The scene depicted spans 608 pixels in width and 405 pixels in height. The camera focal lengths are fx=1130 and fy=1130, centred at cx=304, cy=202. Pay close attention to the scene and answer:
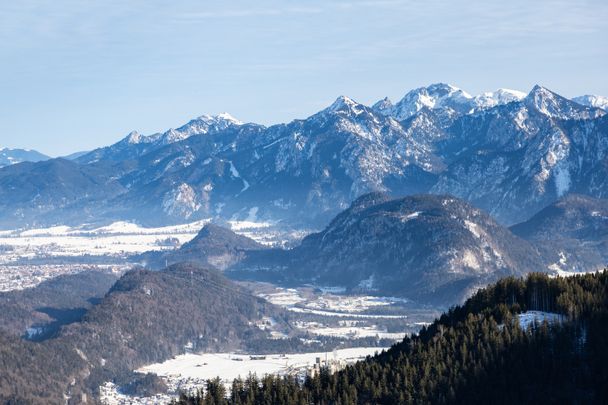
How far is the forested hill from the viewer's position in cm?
14775

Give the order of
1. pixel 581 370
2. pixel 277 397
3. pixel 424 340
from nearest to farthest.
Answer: pixel 581 370
pixel 277 397
pixel 424 340

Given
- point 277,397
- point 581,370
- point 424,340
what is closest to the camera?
point 581,370

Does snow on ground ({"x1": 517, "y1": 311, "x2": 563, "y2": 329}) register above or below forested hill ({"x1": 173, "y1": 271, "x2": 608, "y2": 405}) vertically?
above

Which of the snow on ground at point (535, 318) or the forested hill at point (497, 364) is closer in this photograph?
the forested hill at point (497, 364)

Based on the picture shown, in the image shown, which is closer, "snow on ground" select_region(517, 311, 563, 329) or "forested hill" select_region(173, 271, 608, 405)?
"forested hill" select_region(173, 271, 608, 405)

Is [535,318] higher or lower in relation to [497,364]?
higher

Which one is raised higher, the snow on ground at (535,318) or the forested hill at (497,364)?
the snow on ground at (535,318)

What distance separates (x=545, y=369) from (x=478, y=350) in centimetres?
1231

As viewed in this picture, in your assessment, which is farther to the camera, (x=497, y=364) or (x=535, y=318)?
(x=535, y=318)

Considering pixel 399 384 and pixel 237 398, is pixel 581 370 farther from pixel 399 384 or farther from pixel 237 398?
pixel 237 398

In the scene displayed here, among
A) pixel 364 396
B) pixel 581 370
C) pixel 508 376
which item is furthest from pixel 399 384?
pixel 581 370

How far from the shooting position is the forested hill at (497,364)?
147750 mm

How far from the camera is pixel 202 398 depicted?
554 feet

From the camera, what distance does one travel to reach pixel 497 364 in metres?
156
